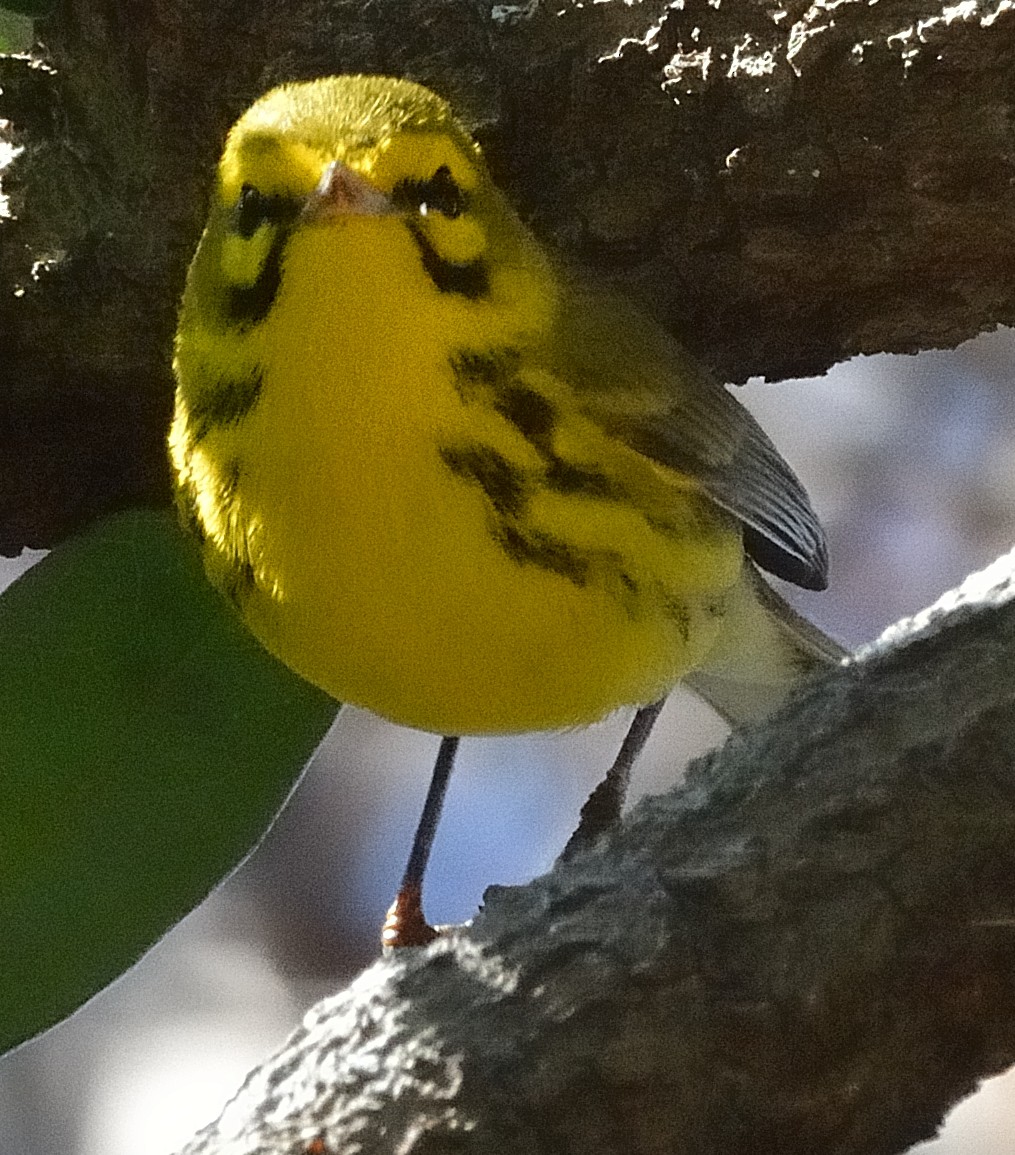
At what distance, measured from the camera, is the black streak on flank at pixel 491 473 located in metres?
0.94

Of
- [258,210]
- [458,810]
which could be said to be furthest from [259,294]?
[458,810]

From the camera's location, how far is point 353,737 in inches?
96.2

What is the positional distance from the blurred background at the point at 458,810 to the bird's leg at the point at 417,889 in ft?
2.25

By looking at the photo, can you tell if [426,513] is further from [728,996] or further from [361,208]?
[728,996]

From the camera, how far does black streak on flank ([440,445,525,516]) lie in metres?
0.94

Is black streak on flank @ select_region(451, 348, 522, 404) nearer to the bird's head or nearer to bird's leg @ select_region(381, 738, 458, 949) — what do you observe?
the bird's head

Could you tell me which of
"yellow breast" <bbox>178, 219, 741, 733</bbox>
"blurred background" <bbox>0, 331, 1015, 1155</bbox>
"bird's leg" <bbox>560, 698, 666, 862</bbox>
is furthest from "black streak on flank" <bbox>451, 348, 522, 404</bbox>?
"blurred background" <bbox>0, 331, 1015, 1155</bbox>

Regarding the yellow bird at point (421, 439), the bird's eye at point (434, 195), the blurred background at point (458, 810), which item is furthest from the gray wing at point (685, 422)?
the blurred background at point (458, 810)

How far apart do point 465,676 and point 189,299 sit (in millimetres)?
309

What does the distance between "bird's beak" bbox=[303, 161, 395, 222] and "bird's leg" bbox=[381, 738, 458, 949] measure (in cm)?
54

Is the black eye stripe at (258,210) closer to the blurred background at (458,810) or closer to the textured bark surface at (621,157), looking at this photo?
the textured bark surface at (621,157)

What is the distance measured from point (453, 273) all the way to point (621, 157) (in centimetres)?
20

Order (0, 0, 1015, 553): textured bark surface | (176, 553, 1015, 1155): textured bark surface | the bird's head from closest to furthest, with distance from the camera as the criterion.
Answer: (176, 553, 1015, 1155): textured bark surface < the bird's head < (0, 0, 1015, 553): textured bark surface

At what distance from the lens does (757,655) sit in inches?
52.9
